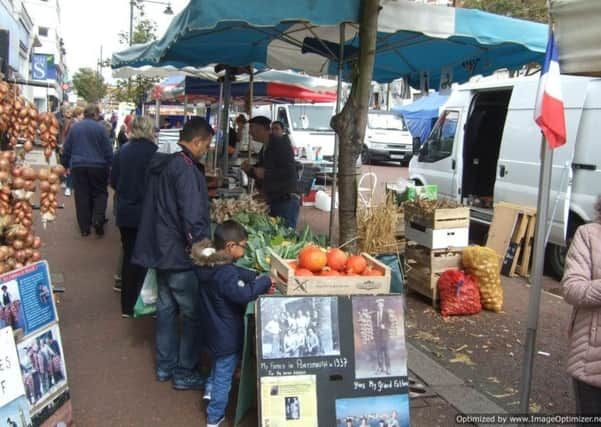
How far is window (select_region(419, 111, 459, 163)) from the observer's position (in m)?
9.30

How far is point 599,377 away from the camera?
2670 mm

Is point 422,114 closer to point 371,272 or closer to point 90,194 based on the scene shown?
point 90,194

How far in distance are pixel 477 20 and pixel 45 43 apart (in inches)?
2568

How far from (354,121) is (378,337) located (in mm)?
1964

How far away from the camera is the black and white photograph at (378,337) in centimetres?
319

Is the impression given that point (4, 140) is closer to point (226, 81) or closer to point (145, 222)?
point (145, 222)

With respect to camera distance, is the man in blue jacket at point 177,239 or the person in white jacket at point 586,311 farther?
the man in blue jacket at point 177,239

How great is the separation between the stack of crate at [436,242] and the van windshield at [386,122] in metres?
18.1

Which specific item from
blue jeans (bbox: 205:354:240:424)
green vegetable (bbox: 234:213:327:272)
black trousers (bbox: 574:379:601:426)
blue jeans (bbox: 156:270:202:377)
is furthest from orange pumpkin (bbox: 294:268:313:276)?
black trousers (bbox: 574:379:601:426)

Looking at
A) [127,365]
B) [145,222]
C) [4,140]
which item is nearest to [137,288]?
[127,365]

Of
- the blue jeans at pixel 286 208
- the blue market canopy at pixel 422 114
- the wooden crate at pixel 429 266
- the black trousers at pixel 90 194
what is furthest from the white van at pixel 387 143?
the wooden crate at pixel 429 266

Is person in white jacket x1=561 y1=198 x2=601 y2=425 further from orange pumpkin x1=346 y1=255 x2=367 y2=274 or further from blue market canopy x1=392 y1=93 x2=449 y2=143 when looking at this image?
blue market canopy x1=392 y1=93 x2=449 y2=143

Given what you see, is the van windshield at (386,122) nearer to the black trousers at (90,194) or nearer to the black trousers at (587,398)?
the black trousers at (90,194)

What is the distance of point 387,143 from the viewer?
77.3 feet
